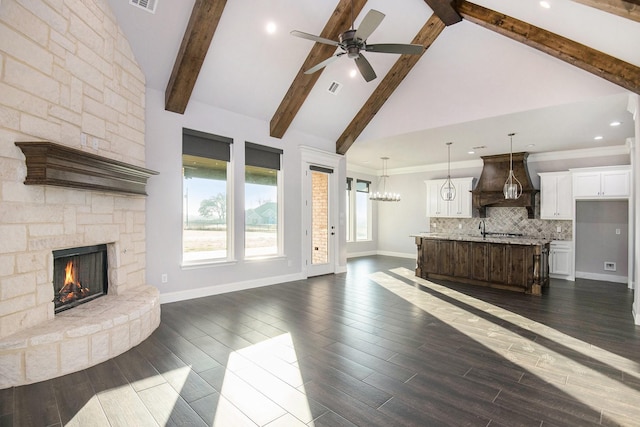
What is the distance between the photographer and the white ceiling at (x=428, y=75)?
149 inches

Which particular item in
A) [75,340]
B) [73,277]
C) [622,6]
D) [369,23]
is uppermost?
[369,23]

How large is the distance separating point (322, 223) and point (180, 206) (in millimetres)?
3374

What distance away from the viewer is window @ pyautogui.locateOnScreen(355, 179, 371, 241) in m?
10.3

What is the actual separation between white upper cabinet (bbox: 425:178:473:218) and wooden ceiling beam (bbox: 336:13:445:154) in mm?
3391

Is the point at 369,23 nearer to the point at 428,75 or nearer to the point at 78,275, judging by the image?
the point at 428,75

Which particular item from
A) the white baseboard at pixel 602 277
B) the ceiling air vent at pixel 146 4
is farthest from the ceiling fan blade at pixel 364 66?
the white baseboard at pixel 602 277

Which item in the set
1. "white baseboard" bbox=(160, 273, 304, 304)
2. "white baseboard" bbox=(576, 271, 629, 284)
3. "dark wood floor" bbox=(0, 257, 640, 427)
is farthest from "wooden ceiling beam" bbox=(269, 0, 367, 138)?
"white baseboard" bbox=(576, 271, 629, 284)

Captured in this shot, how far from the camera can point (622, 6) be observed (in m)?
2.65

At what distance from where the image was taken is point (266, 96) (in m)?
5.43

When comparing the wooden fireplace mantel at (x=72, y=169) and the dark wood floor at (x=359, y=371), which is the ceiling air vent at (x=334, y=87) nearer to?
the wooden fireplace mantel at (x=72, y=169)

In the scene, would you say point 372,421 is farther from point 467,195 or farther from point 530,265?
point 467,195

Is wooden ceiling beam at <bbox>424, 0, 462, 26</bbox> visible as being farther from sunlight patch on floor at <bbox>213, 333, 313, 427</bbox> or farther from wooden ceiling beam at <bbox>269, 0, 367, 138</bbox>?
sunlight patch on floor at <bbox>213, 333, 313, 427</bbox>

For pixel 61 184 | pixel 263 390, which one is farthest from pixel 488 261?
pixel 61 184

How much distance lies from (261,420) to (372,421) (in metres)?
0.72
